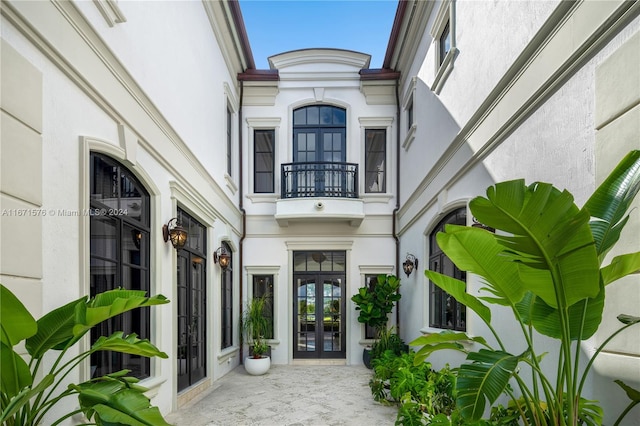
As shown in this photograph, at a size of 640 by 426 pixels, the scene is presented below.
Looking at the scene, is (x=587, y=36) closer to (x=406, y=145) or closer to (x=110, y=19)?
(x=110, y=19)

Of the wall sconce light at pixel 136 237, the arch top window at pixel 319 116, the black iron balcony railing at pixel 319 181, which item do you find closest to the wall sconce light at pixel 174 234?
the wall sconce light at pixel 136 237

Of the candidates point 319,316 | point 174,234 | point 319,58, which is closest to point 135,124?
point 174,234

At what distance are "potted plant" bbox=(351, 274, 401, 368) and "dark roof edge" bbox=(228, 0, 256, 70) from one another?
5599 mm

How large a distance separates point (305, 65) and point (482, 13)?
5.88 metres

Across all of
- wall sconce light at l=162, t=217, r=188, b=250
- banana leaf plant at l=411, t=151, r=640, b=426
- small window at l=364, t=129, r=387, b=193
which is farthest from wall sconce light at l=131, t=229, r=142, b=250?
small window at l=364, t=129, r=387, b=193

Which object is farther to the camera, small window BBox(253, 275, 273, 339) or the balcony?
small window BBox(253, 275, 273, 339)

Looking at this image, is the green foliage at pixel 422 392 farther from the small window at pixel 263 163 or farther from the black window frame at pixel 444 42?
the small window at pixel 263 163

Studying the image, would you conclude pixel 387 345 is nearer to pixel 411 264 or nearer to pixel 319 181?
pixel 411 264

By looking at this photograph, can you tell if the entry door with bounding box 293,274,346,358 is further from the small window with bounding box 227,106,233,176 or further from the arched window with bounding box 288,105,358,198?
the small window with bounding box 227,106,233,176

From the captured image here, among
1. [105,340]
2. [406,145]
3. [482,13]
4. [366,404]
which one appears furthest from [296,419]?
[406,145]

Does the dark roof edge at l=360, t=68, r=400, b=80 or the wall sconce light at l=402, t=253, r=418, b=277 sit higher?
the dark roof edge at l=360, t=68, r=400, b=80

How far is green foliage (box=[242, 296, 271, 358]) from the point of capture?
8211 mm

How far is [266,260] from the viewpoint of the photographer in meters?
9.34

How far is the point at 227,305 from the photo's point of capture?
8.23m
